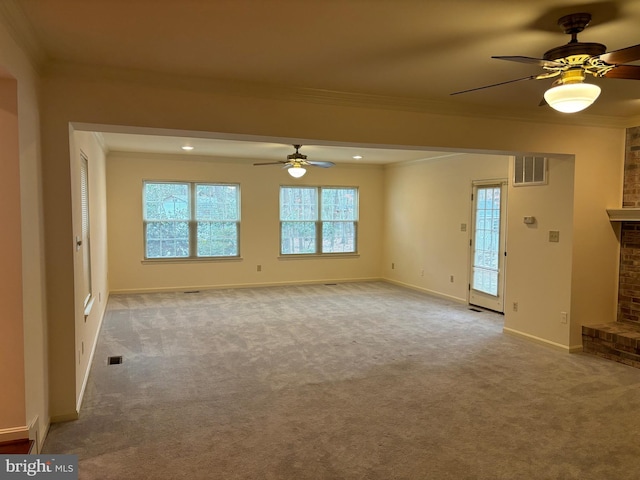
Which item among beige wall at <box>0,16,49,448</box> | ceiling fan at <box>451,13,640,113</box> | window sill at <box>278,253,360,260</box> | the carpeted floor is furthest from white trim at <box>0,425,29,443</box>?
window sill at <box>278,253,360,260</box>

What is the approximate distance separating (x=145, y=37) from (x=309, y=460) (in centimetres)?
271

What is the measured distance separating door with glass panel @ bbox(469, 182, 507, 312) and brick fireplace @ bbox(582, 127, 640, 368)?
1702 mm

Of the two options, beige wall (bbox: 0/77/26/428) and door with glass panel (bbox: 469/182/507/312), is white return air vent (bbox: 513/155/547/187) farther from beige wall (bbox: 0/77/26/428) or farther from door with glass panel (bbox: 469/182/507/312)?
beige wall (bbox: 0/77/26/428)

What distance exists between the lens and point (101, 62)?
9.93 feet

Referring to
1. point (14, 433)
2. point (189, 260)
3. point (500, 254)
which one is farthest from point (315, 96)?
point (189, 260)

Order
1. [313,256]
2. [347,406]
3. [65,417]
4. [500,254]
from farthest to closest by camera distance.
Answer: [313,256] < [500,254] < [347,406] < [65,417]

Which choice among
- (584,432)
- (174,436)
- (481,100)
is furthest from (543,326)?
(174,436)

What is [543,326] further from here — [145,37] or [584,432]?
[145,37]

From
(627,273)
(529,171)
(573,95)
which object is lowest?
(627,273)

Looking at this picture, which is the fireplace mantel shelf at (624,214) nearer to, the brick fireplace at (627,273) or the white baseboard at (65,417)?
the brick fireplace at (627,273)

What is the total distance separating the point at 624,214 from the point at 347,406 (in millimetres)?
3692

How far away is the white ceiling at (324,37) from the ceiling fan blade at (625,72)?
216 millimetres

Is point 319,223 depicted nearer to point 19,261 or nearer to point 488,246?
point 488,246

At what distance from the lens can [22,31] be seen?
2395mm
